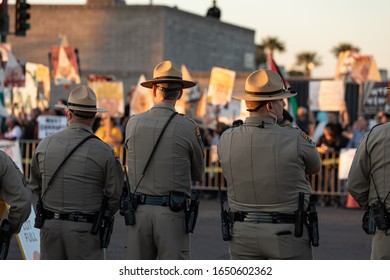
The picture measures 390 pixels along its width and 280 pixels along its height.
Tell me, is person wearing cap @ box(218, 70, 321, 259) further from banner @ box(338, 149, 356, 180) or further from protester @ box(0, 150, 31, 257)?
banner @ box(338, 149, 356, 180)

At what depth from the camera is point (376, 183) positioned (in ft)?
24.3

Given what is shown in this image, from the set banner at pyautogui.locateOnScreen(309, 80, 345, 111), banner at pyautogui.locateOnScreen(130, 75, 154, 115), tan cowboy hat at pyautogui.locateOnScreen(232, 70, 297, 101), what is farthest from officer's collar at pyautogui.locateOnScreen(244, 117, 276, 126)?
banner at pyautogui.locateOnScreen(309, 80, 345, 111)

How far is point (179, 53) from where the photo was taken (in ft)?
160

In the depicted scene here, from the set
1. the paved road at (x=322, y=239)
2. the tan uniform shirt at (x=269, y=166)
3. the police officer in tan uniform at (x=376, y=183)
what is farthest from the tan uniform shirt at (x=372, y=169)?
the paved road at (x=322, y=239)

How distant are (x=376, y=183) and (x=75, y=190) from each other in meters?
2.29

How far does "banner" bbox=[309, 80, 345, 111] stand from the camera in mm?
26125

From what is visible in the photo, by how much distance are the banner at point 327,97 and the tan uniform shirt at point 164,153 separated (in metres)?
17.9

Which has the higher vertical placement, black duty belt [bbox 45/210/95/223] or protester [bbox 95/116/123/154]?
black duty belt [bbox 45/210/95/223]

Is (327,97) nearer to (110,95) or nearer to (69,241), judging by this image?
(110,95)

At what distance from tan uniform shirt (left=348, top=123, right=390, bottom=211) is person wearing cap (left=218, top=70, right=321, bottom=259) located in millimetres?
298

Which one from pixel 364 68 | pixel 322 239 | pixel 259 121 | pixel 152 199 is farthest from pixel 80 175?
pixel 364 68

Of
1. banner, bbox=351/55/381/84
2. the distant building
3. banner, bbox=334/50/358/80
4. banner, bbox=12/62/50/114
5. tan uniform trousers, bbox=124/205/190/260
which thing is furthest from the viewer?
the distant building

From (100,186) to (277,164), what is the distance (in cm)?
152
